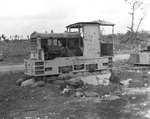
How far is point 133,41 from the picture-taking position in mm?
40031

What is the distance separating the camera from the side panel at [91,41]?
11.2 meters

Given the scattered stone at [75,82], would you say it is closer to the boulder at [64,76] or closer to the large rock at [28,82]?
the boulder at [64,76]

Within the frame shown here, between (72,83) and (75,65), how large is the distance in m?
1.67

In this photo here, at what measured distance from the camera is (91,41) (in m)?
11.3

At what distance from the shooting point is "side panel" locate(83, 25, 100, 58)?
36.6ft

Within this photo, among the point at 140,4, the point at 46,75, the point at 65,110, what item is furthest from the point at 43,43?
the point at 140,4

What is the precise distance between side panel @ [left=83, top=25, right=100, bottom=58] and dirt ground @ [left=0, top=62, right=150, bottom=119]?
1.91 meters

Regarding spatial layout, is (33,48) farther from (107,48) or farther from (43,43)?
(107,48)

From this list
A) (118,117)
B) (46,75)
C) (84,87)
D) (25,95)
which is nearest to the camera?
(118,117)

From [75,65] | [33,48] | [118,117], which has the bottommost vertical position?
[118,117]

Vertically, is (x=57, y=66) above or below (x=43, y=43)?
below

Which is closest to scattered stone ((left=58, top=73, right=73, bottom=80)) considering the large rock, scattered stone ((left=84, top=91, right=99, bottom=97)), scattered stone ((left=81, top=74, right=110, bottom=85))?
scattered stone ((left=81, top=74, right=110, bottom=85))

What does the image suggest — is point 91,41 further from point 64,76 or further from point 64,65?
point 64,76

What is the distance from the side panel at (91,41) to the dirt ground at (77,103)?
1.91 metres
